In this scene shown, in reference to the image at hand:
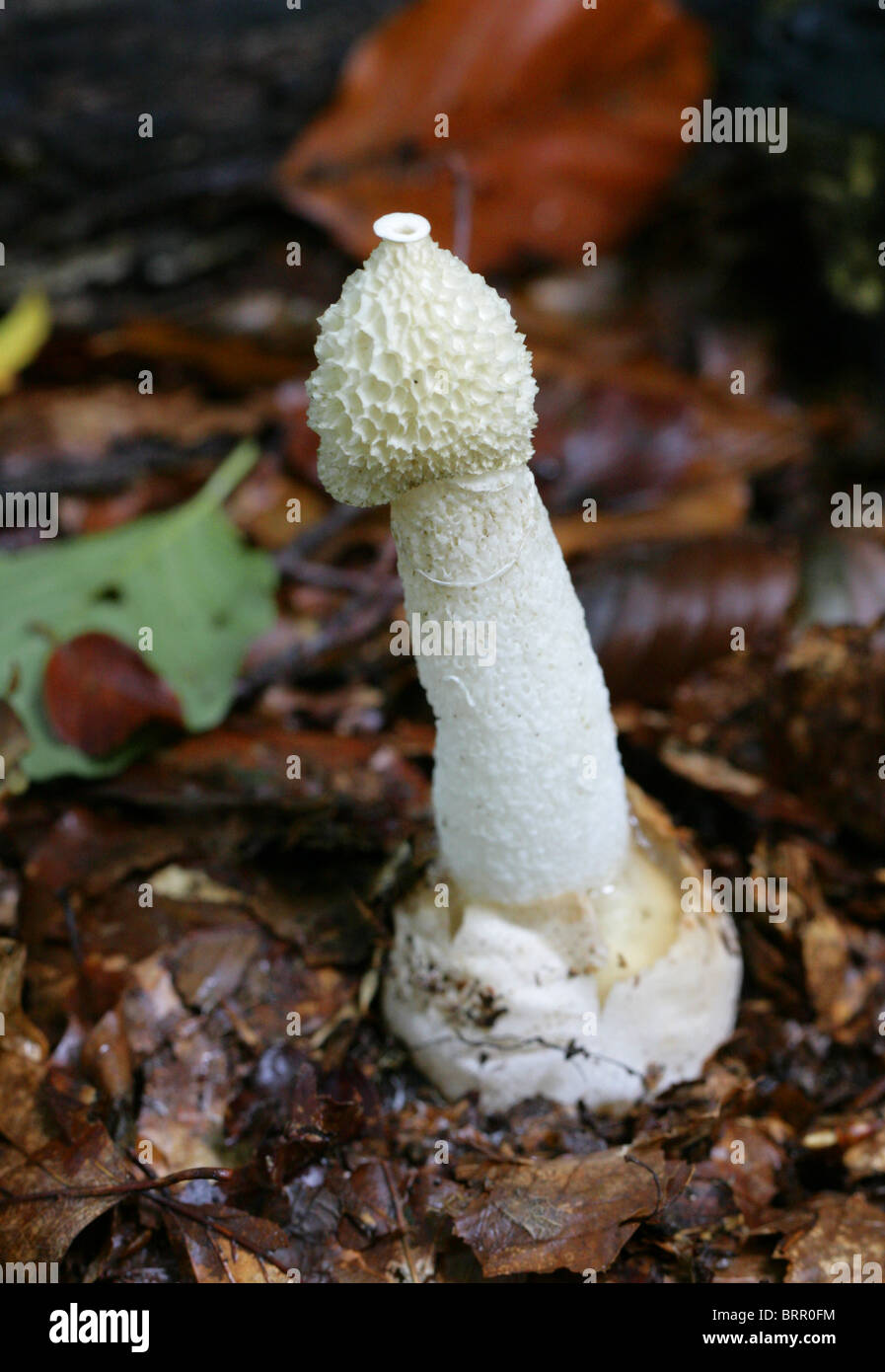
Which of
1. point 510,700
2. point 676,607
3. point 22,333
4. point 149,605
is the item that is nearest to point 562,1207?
point 510,700

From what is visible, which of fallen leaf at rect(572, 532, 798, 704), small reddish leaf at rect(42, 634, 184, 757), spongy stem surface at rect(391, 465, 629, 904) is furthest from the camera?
fallen leaf at rect(572, 532, 798, 704)

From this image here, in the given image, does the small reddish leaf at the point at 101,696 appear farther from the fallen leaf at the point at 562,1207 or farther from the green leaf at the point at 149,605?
the fallen leaf at the point at 562,1207

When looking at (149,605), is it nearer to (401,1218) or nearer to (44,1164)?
(44,1164)

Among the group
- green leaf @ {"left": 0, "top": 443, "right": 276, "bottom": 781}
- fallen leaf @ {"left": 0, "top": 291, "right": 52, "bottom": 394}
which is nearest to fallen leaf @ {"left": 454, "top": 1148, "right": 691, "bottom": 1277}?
green leaf @ {"left": 0, "top": 443, "right": 276, "bottom": 781}

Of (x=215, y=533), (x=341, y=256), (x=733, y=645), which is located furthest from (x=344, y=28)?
(x=733, y=645)

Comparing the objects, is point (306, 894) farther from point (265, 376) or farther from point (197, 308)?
point (197, 308)

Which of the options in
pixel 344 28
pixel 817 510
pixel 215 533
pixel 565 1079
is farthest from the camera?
pixel 344 28

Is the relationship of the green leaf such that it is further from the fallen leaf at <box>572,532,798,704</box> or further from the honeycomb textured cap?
the honeycomb textured cap
